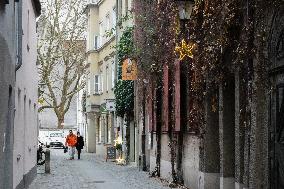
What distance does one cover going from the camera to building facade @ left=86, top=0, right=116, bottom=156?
129 ft

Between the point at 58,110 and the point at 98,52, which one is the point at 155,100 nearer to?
the point at 98,52

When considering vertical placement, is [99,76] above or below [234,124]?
above

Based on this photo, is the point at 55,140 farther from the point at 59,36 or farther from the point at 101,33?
the point at 101,33

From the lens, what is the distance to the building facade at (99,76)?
39.2 m

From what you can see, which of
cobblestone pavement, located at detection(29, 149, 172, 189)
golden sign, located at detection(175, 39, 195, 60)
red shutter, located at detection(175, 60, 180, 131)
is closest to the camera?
golden sign, located at detection(175, 39, 195, 60)

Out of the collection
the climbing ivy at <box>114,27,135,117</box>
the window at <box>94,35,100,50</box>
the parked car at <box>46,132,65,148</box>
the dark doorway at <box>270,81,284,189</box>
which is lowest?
the parked car at <box>46,132,65,148</box>

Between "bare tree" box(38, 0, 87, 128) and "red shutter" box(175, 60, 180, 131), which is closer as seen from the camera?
"red shutter" box(175, 60, 180, 131)

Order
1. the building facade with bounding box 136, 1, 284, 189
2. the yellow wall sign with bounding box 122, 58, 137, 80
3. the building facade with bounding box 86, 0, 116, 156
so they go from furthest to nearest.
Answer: the building facade with bounding box 86, 0, 116, 156, the yellow wall sign with bounding box 122, 58, 137, 80, the building facade with bounding box 136, 1, 284, 189

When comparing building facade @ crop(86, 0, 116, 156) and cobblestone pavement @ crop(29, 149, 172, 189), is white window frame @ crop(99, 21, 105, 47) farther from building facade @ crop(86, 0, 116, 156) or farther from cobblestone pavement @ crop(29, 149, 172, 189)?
cobblestone pavement @ crop(29, 149, 172, 189)

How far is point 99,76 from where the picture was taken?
4375 cm

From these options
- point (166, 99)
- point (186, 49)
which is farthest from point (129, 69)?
point (186, 49)

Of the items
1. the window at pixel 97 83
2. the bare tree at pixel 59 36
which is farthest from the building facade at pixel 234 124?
the bare tree at pixel 59 36

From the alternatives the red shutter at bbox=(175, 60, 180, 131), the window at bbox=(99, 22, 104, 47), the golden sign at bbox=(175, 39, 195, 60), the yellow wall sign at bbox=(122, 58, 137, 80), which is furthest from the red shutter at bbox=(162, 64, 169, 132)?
the window at bbox=(99, 22, 104, 47)

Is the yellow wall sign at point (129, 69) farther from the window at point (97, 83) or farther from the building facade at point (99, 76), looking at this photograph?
the window at point (97, 83)
